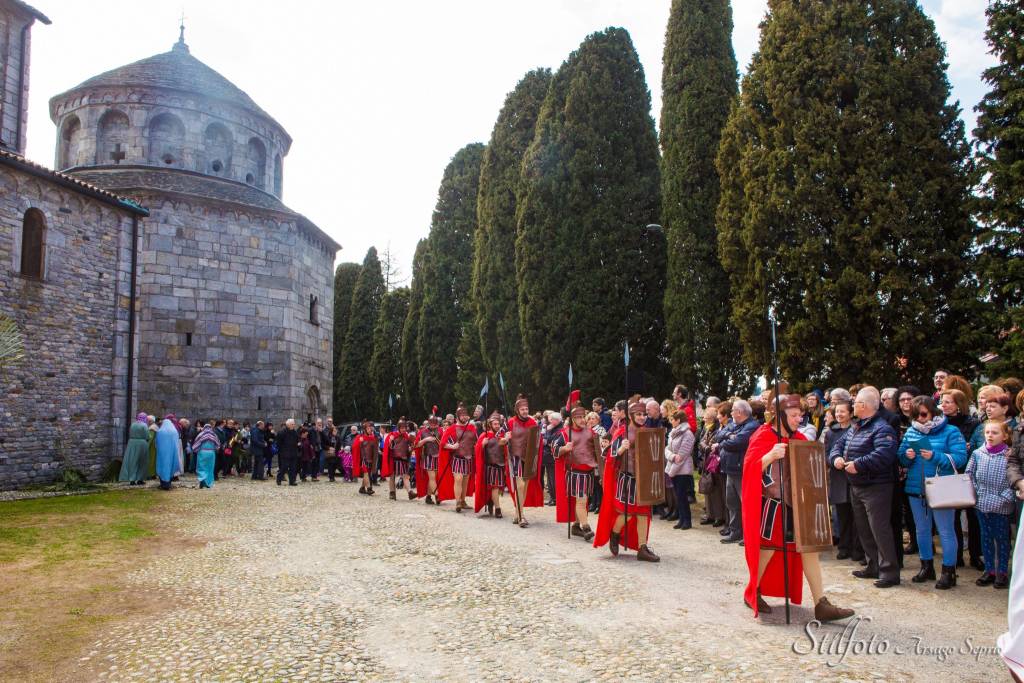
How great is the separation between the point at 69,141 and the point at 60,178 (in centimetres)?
1188

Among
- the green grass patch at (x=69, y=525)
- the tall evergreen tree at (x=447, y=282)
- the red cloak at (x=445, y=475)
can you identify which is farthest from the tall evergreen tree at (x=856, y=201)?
the tall evergreen tree at (x=447, y=282)

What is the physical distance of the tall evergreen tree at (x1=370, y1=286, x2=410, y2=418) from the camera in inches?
1708

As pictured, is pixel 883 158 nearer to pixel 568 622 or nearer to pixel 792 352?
pixel 792 352

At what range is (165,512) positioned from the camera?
43.8 ft

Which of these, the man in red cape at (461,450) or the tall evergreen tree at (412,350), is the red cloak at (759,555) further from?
the tall evergreen tree at (412,350)

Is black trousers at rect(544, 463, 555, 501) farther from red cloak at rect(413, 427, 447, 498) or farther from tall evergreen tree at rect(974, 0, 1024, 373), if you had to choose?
tall evergreen tree at rect(974, 0, 1024, 373)

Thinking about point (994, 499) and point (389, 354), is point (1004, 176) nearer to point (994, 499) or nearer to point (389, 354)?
point (994, 499)

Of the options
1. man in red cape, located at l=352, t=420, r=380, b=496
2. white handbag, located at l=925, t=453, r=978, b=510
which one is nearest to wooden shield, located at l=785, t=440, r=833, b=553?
white handbag, located at l=925, t=453, r=978, b=510

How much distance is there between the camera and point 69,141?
28.2 meters

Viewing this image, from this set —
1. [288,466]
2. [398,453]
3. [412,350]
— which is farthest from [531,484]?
[412,350]

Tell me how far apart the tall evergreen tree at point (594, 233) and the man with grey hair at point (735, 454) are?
1272cm

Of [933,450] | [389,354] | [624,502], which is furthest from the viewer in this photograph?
[389,354]

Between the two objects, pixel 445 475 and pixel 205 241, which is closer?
pixel 445 475

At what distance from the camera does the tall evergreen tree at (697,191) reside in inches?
806
